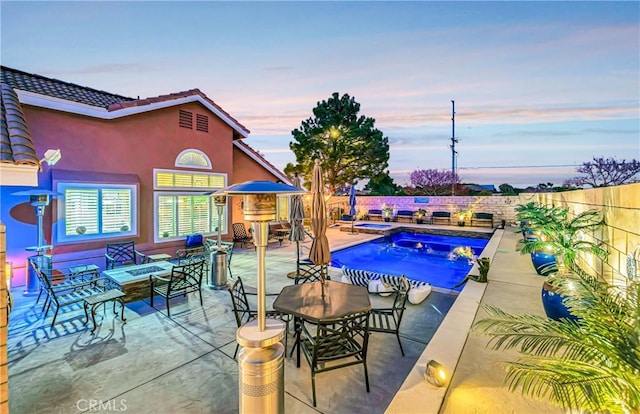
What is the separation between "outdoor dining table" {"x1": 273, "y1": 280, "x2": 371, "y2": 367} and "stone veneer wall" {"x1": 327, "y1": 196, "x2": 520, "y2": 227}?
1739cm

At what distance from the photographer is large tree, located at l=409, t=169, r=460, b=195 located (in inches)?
1035

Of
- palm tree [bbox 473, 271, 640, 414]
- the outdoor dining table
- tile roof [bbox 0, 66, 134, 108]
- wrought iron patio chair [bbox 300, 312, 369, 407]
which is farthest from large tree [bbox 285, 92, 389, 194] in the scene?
palm tree [bbox 473, 271, 640, 414]

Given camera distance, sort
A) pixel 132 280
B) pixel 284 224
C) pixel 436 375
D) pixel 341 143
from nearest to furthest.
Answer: pixel 436 375, pixel 132 280, pixel 284 224, pixel 341 143

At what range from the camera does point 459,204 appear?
19.0m

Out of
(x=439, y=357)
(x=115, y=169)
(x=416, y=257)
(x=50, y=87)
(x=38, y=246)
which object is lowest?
(x=416, y=257)

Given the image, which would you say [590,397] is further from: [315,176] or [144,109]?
[144,109]

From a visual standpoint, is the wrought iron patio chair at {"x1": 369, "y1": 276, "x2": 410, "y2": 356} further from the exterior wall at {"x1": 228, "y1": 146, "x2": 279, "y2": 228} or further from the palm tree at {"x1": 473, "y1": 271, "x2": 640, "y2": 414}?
the exterior wall at {"x1": 228, "y1": 146, "x2": 279, "y2": 228}

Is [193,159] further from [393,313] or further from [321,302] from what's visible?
[393,313]

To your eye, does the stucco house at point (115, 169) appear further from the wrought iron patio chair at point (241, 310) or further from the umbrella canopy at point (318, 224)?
the umbrella canopy at point (318, 224)

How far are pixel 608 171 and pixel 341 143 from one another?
19841mm

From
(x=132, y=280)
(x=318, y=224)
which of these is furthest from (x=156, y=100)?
(x=318, y=224)

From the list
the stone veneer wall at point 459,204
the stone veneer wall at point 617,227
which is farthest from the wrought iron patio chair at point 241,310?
the stone veneer wall at point 459,204

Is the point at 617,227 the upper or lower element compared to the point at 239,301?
upper

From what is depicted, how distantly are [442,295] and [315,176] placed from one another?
4.46m
